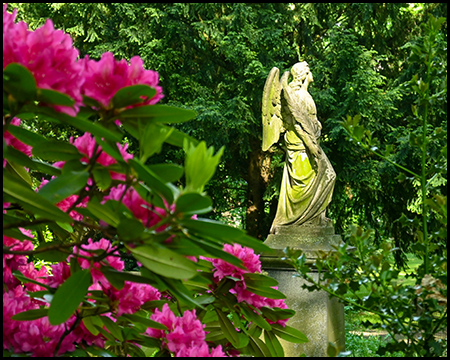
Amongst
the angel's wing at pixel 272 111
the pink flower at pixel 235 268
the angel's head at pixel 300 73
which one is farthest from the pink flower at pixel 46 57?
the angel's head at pixel 300 73

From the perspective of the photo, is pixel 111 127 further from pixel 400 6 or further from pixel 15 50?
pixel 400 6

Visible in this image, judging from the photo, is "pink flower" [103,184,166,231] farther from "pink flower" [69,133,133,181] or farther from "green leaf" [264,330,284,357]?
"green leaf" [264,330,284,357]

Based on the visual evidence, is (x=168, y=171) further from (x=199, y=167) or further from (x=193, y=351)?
(x=193, y=351)

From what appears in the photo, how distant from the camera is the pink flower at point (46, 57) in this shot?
91 centimetres

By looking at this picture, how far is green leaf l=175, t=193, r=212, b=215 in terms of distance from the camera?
839 millimetres

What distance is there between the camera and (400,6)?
12.0m

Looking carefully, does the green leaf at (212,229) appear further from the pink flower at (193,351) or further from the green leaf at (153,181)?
the pink flower at (193,351)

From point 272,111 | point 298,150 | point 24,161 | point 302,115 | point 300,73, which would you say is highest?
point 300,73

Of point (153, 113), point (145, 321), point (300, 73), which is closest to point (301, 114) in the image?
point (300, 73)

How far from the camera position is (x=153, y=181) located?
2.84 ft

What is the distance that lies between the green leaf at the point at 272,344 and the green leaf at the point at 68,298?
78 cm

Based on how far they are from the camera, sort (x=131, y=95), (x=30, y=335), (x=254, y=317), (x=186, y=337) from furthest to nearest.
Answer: (x=254, y=317) → (x=186, y=337) → (x=30, y=335) → (x=131, y=95)

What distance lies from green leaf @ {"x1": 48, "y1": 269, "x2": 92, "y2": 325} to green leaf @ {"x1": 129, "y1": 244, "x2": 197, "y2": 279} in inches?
5.6

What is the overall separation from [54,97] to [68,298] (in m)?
Answer: 0.34
